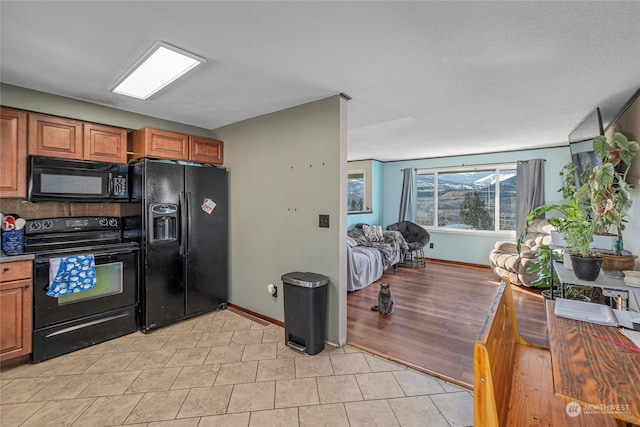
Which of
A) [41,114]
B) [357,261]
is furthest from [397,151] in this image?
[41,114]

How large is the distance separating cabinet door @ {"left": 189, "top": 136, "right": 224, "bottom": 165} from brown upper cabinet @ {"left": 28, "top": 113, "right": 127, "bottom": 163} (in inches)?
26.0

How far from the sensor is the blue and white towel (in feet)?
7.66

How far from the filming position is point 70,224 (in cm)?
262

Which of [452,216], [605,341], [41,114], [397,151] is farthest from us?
[452,216]

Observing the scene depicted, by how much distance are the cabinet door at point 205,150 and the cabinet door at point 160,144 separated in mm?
75

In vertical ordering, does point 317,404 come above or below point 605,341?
below

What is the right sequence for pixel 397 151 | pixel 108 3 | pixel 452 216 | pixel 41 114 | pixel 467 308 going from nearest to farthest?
pixel 108 3 < pixel 41 114 < pixel 467 308 < pixel 397 151 < pixel 452 216

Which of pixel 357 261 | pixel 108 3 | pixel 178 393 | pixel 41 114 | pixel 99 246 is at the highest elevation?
pixel 108 3

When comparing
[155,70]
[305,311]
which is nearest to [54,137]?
[155,70]

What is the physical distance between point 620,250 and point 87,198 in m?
4.52

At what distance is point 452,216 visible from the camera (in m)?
6.15

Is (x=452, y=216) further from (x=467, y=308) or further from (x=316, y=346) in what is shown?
(x=316, y=346)

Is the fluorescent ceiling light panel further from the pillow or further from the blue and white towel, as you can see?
the pillow

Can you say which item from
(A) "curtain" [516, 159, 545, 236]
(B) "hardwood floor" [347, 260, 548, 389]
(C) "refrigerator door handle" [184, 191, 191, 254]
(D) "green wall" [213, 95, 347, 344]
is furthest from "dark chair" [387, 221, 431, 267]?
(C) "refrigerator door handle" [184, 191, 191, 254]
